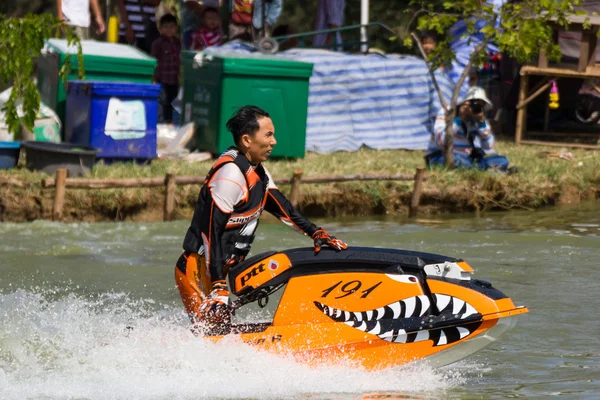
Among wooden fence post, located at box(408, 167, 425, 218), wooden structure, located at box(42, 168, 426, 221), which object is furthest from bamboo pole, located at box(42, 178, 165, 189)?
wooden fence post, located at box(408, 167, 425, 218)

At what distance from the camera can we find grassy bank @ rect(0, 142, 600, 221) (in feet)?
40.0

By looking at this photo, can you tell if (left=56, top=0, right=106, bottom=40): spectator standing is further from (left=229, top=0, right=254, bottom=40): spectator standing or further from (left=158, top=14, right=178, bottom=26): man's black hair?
(left=229, top=0, right=254, bottom=40): spectator standing

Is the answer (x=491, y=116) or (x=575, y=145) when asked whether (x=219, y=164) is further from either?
(x=491, y=116)

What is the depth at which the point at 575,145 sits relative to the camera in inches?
655

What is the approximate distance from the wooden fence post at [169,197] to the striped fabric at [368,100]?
3869mm

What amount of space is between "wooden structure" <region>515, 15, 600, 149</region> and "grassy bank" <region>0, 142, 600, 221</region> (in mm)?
1728

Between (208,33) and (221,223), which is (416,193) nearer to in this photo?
(208,33)

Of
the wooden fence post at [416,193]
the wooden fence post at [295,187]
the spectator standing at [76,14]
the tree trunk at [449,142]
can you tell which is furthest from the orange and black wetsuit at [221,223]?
the spectator standing at [76,14]

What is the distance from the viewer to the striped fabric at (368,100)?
16.0 meters

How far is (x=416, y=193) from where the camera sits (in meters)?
13.1

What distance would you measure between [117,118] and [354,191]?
2967mm

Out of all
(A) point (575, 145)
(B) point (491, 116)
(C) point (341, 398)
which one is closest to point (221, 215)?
(C) point (341, 398)

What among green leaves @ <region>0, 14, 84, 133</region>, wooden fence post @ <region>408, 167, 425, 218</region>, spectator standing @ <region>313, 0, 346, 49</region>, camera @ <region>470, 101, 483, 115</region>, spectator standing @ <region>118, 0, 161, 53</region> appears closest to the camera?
green leaves @ <region>0, 14, 84, 133</region>

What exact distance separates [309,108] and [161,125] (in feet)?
6.88
